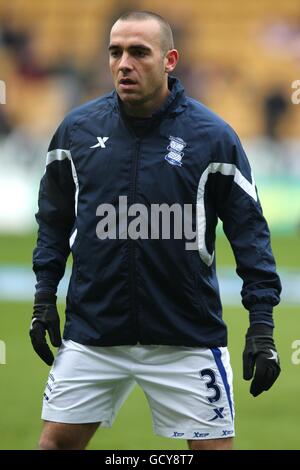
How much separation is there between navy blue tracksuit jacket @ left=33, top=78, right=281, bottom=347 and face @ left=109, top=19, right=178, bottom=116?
0.08 meters

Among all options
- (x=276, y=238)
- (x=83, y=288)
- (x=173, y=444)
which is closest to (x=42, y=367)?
(x=173, y=444)

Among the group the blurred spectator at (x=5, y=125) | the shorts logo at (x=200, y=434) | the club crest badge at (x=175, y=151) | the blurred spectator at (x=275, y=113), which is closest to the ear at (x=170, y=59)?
the club crest badge at (x=175, y=151)

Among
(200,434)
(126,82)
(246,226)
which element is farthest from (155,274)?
(126,82)

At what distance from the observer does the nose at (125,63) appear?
4.75 metres

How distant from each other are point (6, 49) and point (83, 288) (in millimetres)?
18895

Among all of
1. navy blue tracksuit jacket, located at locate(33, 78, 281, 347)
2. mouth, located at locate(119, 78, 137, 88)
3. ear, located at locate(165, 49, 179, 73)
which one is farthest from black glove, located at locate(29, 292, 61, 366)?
ear, located at locate(165, 49, 179, 73)

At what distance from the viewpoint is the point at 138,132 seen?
4.84m

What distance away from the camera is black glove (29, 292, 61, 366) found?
5.00 meters

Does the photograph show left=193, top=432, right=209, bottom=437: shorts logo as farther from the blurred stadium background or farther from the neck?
the blurred stadium background

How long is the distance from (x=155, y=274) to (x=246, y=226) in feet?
1.47

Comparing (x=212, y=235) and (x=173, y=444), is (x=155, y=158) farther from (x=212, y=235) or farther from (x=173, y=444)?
(x=173, y=444)

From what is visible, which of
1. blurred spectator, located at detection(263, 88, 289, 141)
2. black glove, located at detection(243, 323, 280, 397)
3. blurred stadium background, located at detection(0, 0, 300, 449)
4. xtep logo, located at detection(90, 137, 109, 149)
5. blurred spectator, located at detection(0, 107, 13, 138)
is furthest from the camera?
blurred spectator, located at detection(263, 88, 289, 141)

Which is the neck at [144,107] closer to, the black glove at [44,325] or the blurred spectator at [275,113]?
the black glove at [44,325]

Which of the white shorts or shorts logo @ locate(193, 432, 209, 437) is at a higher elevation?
the white shorts
